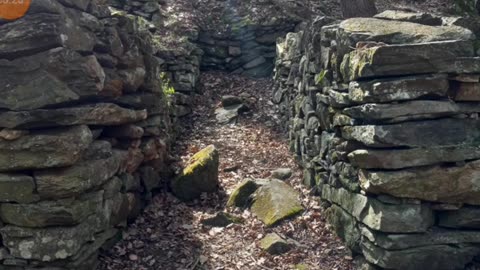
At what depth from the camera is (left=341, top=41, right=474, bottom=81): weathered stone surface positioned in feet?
14.1

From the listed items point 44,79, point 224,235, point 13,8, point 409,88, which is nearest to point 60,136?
point 44,79

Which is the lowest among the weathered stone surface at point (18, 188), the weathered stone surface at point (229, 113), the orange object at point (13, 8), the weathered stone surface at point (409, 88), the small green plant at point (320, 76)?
the weathered stone surface at point (229, 113)

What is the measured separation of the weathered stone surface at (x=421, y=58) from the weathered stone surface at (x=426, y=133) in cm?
51

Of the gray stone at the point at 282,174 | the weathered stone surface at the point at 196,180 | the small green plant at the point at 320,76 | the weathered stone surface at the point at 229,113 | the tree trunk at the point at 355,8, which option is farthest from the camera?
the weathered stone surface at the point at 229,113

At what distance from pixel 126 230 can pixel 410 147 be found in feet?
11.0

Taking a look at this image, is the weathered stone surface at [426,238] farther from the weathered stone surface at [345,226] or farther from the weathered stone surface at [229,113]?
the weathered stone surface at [229,113]

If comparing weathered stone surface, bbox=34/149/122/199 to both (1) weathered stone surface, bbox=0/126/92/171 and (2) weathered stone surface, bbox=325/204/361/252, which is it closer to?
(1) weathered stone surface, bbox=0/126/92/171

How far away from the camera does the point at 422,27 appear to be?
4.86 meters

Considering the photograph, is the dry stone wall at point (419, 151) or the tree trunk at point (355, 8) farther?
the tree trunk at point (355, 8)

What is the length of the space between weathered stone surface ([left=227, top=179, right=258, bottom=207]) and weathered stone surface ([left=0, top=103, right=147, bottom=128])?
77.6 inches

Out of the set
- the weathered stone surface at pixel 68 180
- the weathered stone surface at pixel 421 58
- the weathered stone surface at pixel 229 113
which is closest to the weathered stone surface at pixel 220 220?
the weathered stone surface at pixel 68 180

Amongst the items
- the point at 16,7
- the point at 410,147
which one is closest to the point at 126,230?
the point at 16,7

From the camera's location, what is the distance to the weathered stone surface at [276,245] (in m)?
5.06

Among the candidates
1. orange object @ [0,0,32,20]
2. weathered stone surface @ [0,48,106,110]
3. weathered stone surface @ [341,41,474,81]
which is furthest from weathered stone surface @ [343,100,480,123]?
orange object @ [0,0,32,20]
